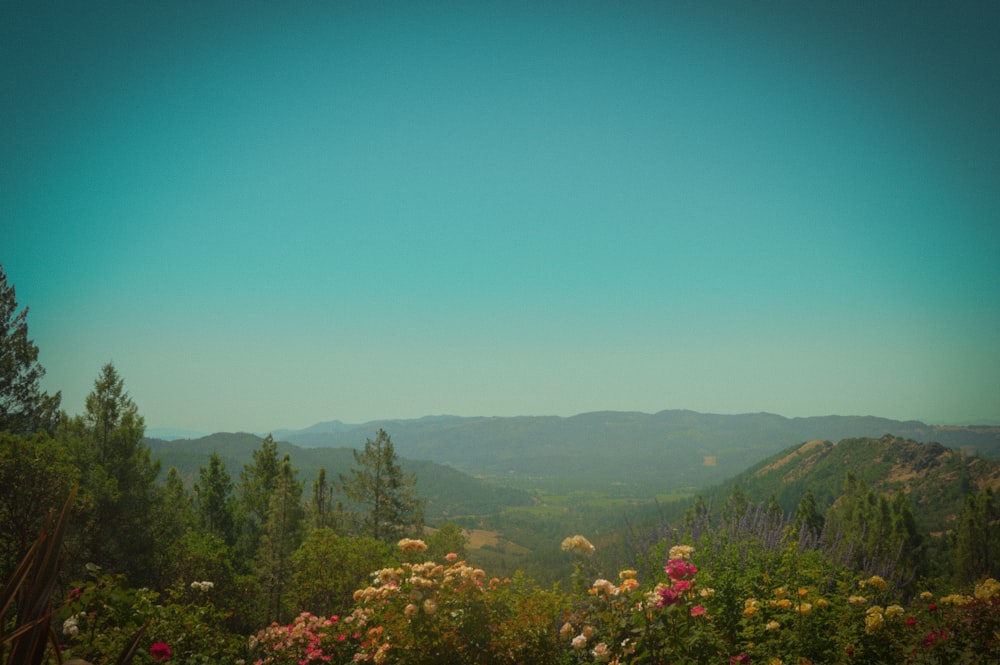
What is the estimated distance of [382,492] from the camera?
2103 centimetres

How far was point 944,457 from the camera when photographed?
86.6 m

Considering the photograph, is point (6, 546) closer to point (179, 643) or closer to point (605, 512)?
point (179, 643)

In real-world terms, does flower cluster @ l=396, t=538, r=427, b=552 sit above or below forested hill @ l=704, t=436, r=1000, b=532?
above

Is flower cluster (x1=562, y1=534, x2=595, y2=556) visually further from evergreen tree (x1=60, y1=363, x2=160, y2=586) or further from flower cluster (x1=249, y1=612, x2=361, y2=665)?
evergreen tree (x1=60, y1=363, x2=160, y2=586)

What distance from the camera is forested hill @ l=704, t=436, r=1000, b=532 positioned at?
228 ft

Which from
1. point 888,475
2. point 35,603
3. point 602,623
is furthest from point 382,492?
point 888,475

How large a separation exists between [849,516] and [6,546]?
48399mm

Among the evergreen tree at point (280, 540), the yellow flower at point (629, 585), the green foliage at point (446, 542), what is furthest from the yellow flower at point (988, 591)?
the green foliage at point (446, 542)

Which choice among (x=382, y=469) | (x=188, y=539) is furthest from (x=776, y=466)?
(x=188, y=539)

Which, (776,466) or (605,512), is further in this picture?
(605,512)

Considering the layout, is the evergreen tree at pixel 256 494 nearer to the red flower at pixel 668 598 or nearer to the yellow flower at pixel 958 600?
the red flower at pixel 668 598

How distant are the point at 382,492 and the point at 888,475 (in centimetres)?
11071

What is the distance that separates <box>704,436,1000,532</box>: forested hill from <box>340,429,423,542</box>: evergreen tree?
42.9m

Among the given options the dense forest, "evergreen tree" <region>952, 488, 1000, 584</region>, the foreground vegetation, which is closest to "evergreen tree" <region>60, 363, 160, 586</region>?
the dense forest
